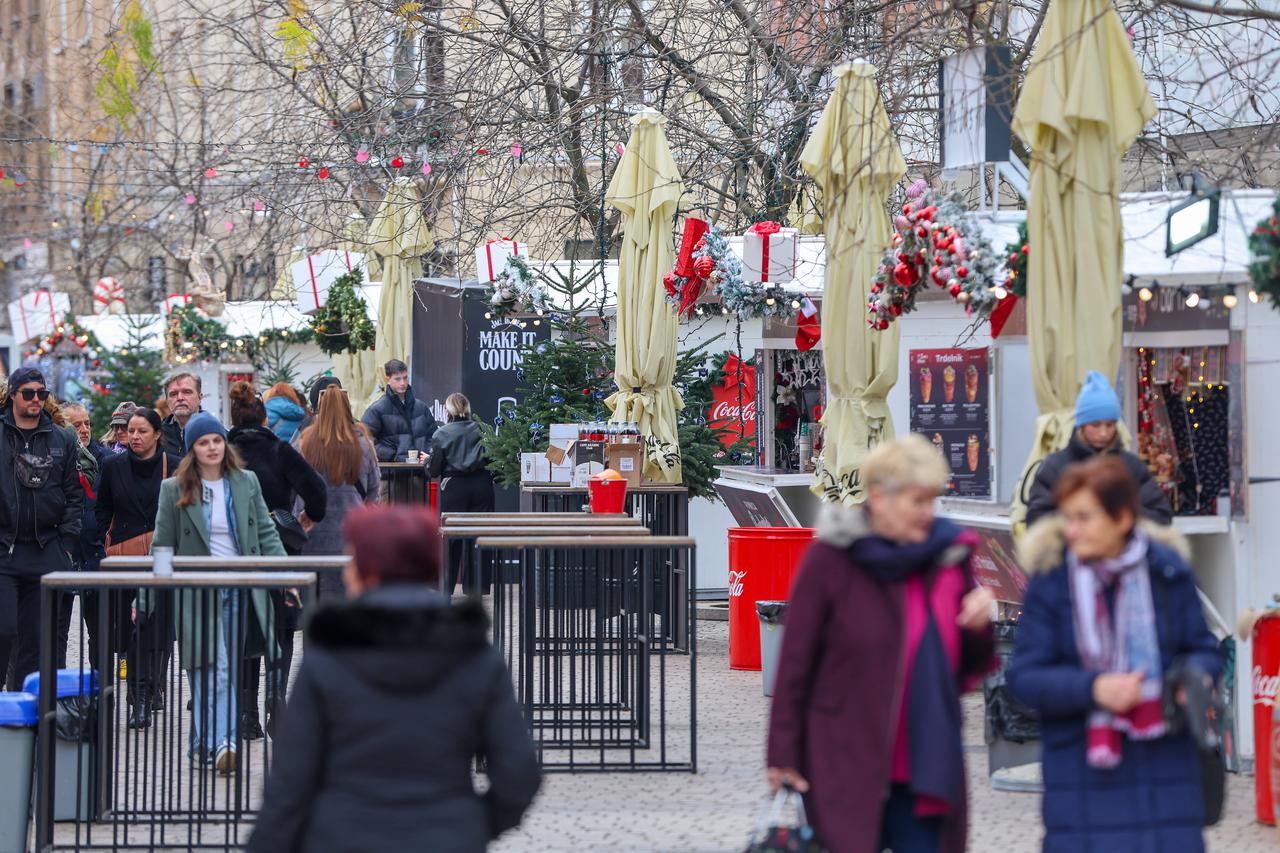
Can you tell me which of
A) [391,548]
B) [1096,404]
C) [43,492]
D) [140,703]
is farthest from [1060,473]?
[43,492]

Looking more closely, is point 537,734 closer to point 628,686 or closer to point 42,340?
point 628,686

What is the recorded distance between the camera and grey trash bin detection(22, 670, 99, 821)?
7.59 meters

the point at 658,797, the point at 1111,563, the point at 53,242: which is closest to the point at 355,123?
the point at 658,797

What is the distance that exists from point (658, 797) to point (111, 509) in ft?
12.5

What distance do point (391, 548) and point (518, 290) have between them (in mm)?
13907

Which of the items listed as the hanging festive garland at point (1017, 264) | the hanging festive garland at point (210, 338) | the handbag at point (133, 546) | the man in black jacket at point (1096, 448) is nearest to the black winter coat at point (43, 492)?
the handbag at point (133, 546)

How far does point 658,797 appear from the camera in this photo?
8.58 metres

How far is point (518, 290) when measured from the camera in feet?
59.3

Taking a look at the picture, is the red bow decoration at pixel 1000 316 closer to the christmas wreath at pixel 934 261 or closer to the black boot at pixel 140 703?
the christmas wreath at pixel 934 261

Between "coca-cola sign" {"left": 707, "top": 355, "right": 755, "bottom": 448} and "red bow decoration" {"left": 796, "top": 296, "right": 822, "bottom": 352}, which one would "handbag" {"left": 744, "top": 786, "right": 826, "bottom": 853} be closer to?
"red bow decoration" {"left": 796, "top": 296, "right": 822, "bottom": 352}

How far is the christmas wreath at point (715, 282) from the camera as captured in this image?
1377cm

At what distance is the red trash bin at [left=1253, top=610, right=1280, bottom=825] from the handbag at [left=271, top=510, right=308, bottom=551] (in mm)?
4933

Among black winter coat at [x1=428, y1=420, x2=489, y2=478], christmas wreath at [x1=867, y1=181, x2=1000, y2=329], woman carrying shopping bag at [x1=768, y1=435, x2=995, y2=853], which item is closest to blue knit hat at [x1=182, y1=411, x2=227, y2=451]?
christmas wreath at [x1=867, y1=181, x2=1000, y2=329]

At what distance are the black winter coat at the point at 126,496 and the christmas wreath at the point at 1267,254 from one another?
19.4 feet
